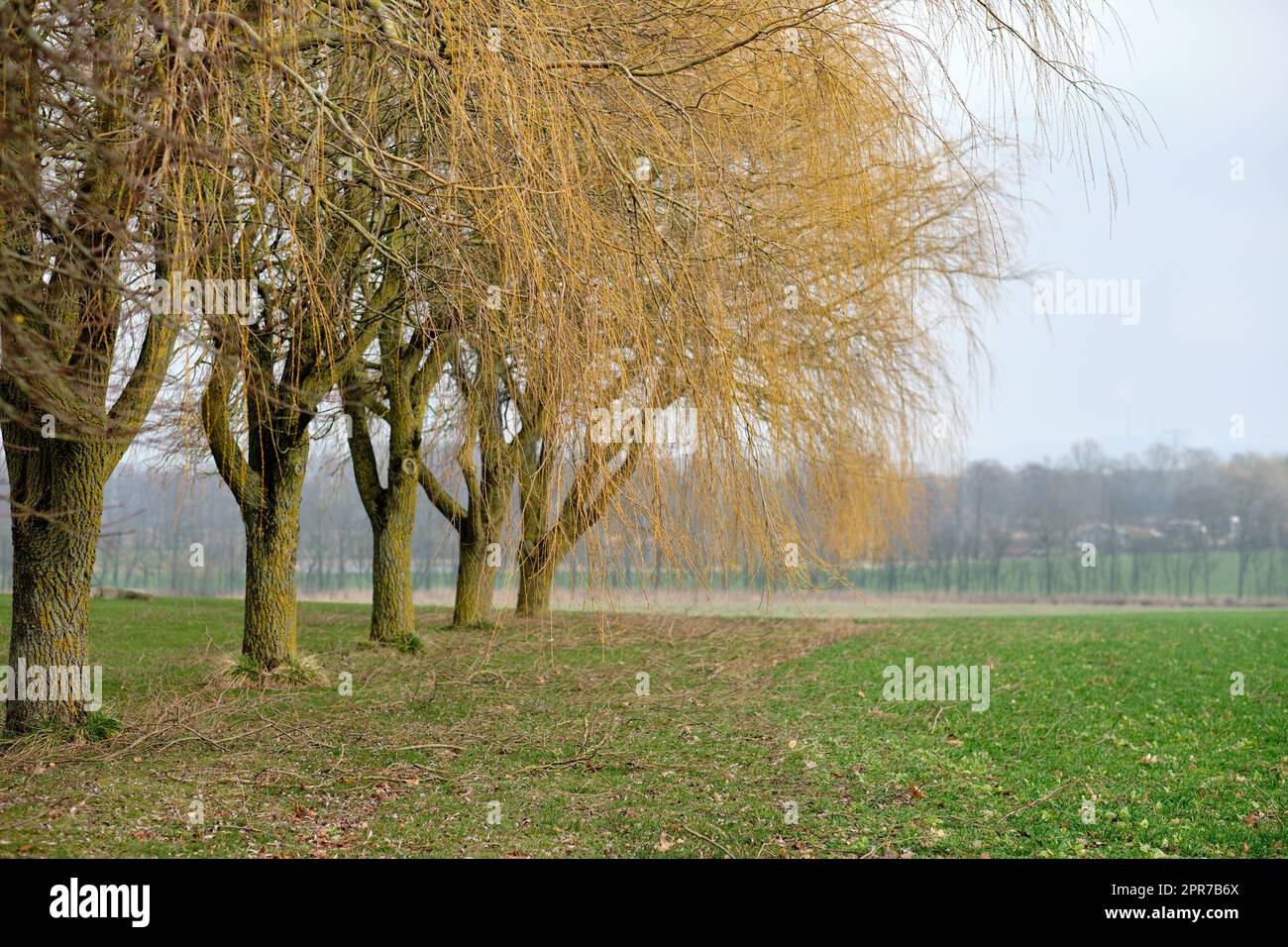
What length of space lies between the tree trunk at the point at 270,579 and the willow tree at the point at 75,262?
2608 millimetres

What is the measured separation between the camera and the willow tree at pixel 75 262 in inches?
143

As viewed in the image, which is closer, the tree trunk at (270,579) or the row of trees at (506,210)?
the row of trees at (506,210)

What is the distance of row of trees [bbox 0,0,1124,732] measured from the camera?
4004 mm

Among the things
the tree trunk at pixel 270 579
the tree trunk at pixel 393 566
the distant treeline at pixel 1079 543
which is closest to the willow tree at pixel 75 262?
the tree trunk at pixel 270 579

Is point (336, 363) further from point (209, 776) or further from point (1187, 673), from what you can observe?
point (1187, 673)

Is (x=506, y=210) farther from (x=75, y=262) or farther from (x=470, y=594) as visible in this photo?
(x=470, y=594)

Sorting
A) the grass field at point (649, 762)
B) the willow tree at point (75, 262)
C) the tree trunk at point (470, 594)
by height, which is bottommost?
the grass field at point (649, 762)

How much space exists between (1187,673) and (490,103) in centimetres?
964

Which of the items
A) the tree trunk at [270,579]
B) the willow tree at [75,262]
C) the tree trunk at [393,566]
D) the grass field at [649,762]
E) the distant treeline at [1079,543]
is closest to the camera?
the willow tree at [75,262]

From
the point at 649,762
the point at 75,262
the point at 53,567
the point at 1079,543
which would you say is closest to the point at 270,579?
the point at 53,567

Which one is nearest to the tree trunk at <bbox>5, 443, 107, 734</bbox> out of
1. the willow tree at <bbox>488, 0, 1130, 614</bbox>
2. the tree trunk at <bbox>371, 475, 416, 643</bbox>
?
the willow tree at <bbox>488, 0, 1130, 614</bbox>

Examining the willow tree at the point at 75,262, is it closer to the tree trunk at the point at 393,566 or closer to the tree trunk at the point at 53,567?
the tree trunk at the point at 53,567

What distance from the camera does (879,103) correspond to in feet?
16.6
